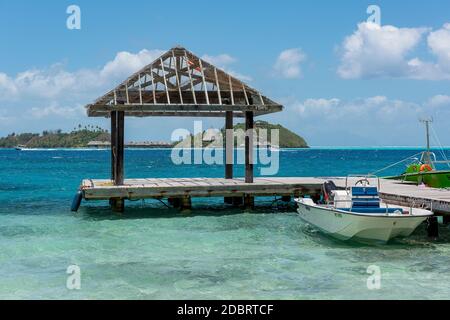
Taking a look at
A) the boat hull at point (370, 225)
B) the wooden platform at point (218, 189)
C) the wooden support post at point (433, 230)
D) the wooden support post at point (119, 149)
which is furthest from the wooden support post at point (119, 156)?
the wooden support post at point (433, 230)

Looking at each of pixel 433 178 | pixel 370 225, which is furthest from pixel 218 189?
pixel 433 178

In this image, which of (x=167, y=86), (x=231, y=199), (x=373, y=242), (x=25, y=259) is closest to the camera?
(x=25, y=259)

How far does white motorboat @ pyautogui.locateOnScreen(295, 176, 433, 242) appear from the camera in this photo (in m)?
15.4

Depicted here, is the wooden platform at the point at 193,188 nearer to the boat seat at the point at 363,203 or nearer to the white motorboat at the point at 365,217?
the white motorboat at the point at 365,217

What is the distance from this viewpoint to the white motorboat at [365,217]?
15.4 m

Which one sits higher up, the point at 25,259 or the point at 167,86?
the point at 167,86

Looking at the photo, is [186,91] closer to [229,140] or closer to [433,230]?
[229,140]

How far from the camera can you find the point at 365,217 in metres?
15.4

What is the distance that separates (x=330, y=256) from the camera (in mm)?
15023

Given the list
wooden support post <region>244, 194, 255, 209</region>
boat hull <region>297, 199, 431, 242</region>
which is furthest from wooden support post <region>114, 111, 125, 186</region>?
boat hull <region>297, 199, 431, 242</region>

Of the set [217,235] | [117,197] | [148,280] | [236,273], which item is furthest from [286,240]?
[117,197]

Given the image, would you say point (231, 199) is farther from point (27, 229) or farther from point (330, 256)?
point (330, 256)

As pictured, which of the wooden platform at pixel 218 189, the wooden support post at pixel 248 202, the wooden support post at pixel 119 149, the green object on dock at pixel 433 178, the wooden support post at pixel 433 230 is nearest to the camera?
the wooden support post at pixel 433 230
